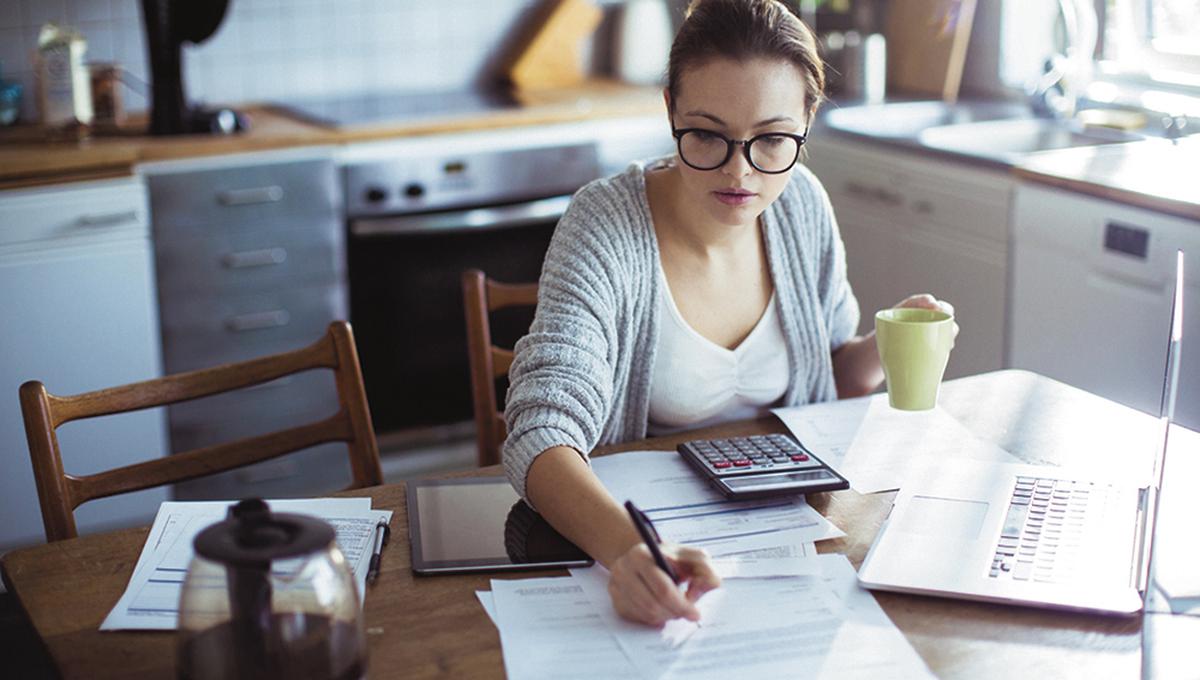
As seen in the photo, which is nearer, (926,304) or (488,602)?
(488,602)

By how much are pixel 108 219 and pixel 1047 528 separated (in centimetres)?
221

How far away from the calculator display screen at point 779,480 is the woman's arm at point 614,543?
0.49ft

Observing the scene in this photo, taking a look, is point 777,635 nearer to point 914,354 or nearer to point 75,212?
point 914,354

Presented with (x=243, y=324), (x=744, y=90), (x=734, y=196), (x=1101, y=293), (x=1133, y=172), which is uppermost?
(x=744, y=90)

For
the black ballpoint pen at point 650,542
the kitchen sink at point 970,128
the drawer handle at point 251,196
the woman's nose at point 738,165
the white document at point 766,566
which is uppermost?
the woman's nose at point 738,165

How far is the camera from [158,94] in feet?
10.0

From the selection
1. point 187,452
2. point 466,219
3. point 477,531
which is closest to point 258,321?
point 466,219

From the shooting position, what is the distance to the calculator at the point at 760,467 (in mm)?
1396

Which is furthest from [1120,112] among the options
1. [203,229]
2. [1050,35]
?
[203,229]

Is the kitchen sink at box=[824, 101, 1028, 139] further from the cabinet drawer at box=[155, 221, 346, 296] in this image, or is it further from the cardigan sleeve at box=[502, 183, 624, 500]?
the cardigan sleeve at box=[502, 183, 624, 500]

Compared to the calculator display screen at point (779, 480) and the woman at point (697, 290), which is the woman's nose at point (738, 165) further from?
the calculator display screen at point (779, 480)

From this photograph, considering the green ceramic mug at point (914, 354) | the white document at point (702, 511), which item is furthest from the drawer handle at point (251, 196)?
the green ceramic mug at point (914, 354)

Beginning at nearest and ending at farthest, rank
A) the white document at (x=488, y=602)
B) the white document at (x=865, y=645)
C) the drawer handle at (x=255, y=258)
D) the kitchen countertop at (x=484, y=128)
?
the white document at (x=865, y=645) → the white document at (x=488, y=602) → the kitchen countertop at (x=484, y=128) → the drawer handle at (x=255, y=258)

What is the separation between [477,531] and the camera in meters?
1.38
